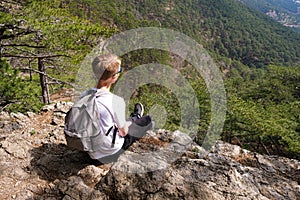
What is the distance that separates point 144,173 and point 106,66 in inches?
58.2

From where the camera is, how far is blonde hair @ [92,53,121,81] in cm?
340

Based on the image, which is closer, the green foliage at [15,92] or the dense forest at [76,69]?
the green foliage at [15,92]

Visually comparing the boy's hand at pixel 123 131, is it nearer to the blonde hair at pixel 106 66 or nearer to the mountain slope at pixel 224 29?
the blonde hair at pixel 106 66

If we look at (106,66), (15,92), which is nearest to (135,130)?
(106,66)

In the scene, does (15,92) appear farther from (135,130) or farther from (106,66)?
(106,66)

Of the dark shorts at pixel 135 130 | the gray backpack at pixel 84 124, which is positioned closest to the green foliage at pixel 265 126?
the dark shorts at pixel 135 130

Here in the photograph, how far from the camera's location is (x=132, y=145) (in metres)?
4.52

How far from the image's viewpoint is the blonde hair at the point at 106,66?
3404mm

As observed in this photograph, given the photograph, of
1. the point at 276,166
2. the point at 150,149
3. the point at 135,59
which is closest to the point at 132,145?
the point at 150,149

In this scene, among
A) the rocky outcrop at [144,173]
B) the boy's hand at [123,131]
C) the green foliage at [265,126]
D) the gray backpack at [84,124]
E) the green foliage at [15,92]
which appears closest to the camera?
the rocky outcrop at [144,173]

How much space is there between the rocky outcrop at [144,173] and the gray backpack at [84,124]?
0.43 metres

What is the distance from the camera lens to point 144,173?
10.5 feet

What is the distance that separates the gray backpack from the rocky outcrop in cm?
43

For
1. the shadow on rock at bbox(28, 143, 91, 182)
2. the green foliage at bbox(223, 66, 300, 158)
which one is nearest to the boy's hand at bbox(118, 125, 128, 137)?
the shadow on rock at bbox(28, 143, 91, 182)
